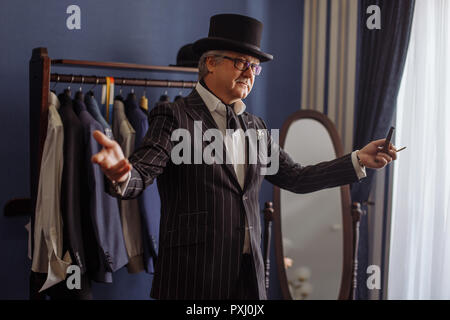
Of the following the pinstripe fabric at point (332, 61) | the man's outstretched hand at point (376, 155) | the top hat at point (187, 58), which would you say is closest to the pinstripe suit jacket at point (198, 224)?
the man's outstretched hand at point (376, 155)

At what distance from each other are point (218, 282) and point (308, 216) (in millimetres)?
1349

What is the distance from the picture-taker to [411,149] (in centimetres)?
244

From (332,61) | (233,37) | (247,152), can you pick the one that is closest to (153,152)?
(247,152)

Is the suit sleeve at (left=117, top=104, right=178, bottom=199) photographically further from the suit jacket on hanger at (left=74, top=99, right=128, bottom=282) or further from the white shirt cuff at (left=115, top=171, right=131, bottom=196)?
the suit jacket on hanger at (left=74, top=99, right=128, bottom=282)

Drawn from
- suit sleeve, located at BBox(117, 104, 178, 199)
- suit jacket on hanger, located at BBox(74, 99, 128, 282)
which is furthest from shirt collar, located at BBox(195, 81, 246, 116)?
suit jacket on hanger, located at BBox(74, 99, 128, 282)

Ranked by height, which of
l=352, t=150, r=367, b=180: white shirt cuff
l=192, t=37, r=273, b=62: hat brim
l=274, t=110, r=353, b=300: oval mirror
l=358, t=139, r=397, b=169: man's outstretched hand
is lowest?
l=274, t=110, r=353, b=300: oval mirror

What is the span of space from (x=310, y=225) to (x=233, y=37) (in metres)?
1.48

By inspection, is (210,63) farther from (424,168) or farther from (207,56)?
(424,168)

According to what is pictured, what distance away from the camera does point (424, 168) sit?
2369mm

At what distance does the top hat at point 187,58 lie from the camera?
255cm

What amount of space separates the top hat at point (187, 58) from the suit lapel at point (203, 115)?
3.24 feet

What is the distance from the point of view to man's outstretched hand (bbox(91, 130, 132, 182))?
112 centimetres

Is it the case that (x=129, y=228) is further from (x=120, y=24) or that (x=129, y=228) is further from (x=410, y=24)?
(x=410, y=24)

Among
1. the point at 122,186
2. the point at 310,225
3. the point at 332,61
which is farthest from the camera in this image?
the point at 332,61
